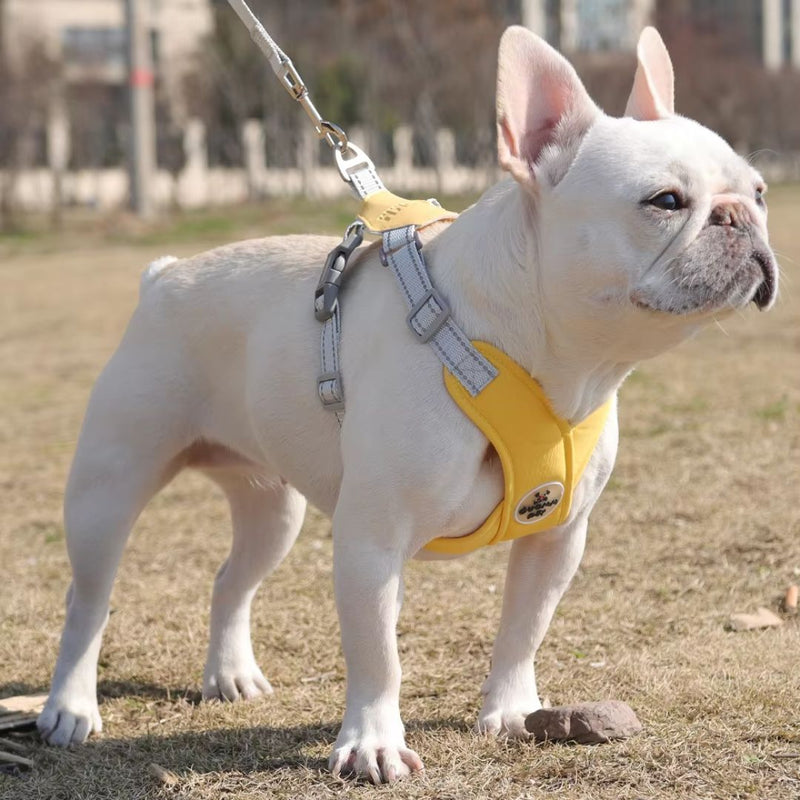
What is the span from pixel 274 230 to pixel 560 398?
18.3 meters

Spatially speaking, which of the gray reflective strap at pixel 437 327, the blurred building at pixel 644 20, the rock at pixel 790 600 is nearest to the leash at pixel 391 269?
the gray reflective strap at pixel 437 327

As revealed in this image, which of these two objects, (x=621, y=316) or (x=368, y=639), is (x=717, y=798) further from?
(x=621, y=316)

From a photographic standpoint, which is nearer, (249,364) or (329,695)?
(249,364)

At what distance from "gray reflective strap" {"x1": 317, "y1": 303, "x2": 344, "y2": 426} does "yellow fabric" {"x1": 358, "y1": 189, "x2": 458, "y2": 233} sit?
29cm

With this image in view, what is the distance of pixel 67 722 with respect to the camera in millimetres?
3494

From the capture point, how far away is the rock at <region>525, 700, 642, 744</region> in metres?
3.09

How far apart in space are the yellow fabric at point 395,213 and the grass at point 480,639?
129cm

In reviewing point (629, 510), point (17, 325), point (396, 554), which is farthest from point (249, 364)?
point (17, 325)

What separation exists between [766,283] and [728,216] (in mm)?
159

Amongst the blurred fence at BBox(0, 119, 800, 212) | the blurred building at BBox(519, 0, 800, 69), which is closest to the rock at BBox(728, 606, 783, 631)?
the blurred building at BBox(519, 0, 800, 69)

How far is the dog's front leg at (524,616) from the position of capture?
3248mm

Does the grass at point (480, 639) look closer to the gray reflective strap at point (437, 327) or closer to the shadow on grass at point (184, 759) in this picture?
the shadow on grass at point (184, 759)

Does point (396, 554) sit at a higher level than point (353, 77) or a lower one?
lower

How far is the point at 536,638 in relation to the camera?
3314mm
